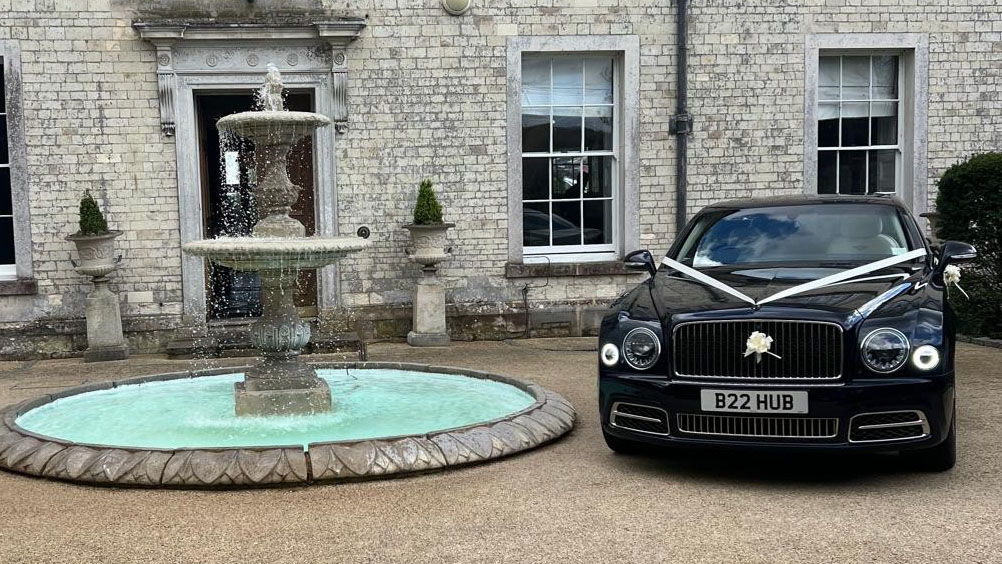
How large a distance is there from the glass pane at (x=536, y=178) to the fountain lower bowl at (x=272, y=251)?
5514mm

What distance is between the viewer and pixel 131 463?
5.27 meters

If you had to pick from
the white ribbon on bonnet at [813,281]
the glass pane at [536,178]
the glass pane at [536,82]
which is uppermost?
the glass pane at [536,82]

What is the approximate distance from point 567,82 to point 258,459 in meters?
7.83

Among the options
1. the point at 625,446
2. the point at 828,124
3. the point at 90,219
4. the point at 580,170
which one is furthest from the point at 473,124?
the point at 625,446

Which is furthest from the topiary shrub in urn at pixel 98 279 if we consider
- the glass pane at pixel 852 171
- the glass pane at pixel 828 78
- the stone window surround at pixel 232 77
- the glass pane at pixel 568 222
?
the glass pane at pixel 852 171

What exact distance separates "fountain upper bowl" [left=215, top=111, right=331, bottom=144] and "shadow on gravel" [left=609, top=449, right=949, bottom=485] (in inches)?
117

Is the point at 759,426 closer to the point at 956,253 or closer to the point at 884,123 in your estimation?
the point at 956,253

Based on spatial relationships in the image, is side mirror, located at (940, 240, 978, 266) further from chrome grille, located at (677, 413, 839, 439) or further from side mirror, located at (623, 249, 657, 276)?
side mirror, located at (623, 249, 657, 276)

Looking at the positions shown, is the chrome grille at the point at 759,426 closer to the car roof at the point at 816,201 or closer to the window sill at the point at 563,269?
the car roof at the point at 816,201

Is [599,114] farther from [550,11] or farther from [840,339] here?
[840,339]

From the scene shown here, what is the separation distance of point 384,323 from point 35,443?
603 centimetres

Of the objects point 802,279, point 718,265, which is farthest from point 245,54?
point 802,279

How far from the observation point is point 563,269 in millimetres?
11750

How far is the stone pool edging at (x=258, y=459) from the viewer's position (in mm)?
5191
